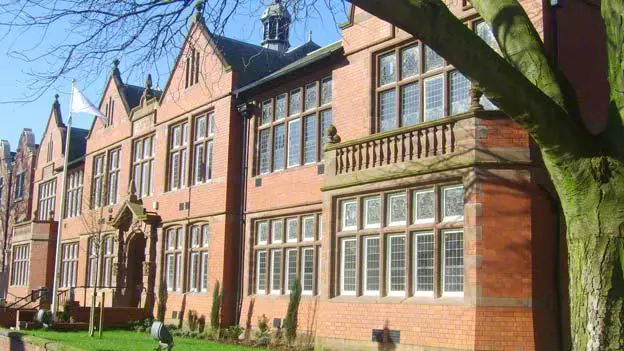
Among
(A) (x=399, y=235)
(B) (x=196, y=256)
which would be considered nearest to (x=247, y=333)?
(B) (x=196, y=256)

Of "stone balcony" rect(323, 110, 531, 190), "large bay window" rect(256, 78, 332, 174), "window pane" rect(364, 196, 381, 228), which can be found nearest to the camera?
"stone balcony" rect(323, 110, 531, 190)

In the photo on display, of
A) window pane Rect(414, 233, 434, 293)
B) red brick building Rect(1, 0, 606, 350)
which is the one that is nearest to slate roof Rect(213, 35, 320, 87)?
red brick building Rect(1, 0, 606, 350)

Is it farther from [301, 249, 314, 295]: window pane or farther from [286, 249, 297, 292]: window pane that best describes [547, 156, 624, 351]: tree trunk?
[286, 249, 297, 292]: window pane

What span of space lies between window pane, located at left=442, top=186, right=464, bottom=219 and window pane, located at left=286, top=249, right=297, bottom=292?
21.9ft

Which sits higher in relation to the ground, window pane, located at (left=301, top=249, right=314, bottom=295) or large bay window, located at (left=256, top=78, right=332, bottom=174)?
large bay window, located at (left=256, top=78, right=332, bottom=174)

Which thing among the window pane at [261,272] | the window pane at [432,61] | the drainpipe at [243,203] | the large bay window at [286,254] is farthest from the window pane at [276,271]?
the window pane at [432,61]

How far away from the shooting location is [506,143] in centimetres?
1305

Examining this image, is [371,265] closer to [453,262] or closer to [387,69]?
[453,262]

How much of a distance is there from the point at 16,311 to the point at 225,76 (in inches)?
475

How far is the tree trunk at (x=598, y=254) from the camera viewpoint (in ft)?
20.7

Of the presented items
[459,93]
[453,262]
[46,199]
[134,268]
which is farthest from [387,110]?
[46,199]

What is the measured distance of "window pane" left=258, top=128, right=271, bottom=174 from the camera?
2139 centimetres

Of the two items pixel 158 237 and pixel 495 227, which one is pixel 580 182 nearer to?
pixel 495 227

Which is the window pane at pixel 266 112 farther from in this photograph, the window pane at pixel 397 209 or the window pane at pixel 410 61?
the window pane at pixel 397 209
